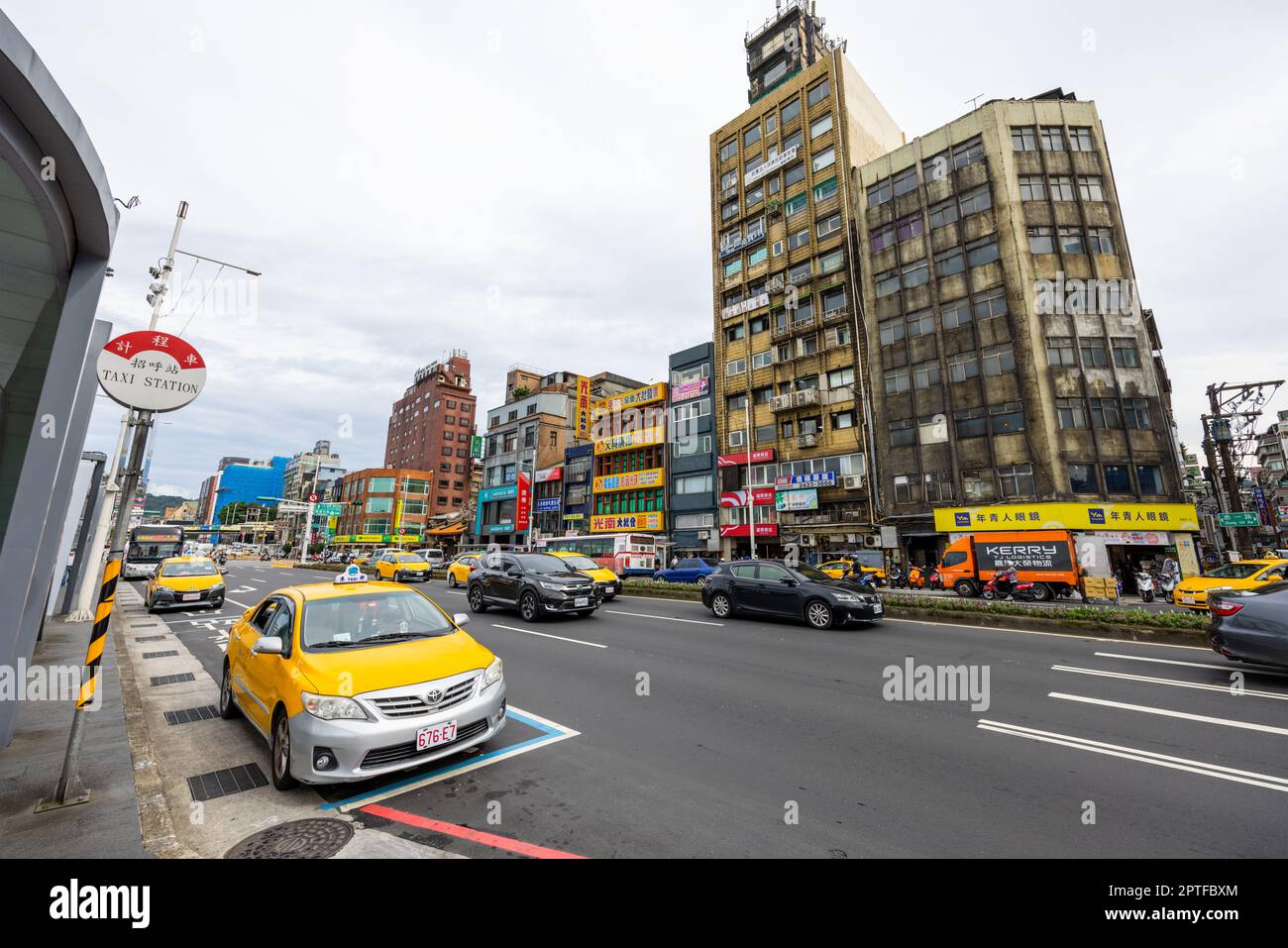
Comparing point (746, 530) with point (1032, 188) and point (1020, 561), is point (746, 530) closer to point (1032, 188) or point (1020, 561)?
point (1020, 561)

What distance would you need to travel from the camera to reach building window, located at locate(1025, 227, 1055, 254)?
94.7ft

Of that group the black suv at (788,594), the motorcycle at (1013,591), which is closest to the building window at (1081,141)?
the motorcycle at (1013,591)

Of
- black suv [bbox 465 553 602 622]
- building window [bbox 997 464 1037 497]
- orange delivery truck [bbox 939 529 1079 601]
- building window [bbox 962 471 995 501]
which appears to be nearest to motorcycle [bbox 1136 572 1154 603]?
orange delivery truck [bbox 939 529 1079 601]

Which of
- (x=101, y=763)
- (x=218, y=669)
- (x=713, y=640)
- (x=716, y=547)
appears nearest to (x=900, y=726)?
(x=713, y=640)

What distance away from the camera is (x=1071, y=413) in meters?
27.2

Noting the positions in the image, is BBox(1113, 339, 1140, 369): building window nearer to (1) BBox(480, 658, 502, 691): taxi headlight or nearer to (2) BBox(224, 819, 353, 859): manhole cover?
(1) BBox(480, 658, 502, 691): taxi headlight

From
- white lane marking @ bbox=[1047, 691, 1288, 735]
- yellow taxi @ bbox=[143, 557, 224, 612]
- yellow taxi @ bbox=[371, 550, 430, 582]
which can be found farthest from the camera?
yellow taxi @ bbox=[371, 550, 430, 582]

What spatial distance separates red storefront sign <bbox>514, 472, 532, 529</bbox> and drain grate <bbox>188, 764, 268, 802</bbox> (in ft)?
156

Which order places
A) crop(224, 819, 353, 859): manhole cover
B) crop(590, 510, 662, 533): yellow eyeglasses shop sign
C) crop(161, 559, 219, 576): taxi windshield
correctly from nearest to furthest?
crop(224, 819, 353, 859): manhole cover, crop(161, 559, 219, 576): taxi windshield, crop(590, 510, 662, 533): yellow eyeglasses shop sign

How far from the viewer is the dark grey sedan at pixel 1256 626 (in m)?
6.86

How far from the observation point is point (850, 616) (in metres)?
11.9

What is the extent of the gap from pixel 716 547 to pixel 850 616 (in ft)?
83.0

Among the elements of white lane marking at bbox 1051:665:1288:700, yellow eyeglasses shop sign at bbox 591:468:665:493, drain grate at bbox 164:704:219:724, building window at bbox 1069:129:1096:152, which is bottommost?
drain grate at bbox 164:704:219:724

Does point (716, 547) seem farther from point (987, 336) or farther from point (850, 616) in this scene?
point (850, 616)
